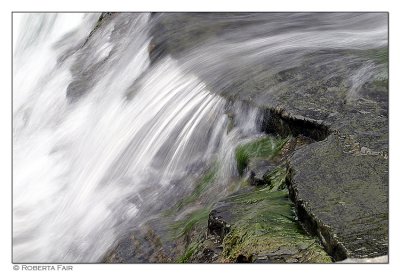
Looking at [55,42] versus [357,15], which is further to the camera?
[55,42]

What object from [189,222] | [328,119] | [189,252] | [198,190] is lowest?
[189,252]

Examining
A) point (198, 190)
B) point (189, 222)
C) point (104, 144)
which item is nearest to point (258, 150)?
point (198, 190)

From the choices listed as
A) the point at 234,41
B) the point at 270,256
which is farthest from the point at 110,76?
the point at 270,256

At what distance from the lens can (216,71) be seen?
743 cm

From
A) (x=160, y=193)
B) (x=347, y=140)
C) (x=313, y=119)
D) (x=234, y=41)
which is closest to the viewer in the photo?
(x=347, y=140)

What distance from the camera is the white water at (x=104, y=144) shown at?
644 cm

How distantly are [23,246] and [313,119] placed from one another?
9.68ft

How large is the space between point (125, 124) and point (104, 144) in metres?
0.30

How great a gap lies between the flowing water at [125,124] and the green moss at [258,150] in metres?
0.10

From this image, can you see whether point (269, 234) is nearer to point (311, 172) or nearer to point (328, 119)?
point (311, 172)

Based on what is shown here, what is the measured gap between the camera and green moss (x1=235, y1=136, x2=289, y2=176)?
5.93 metres

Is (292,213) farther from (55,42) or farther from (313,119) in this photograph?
(55,42)

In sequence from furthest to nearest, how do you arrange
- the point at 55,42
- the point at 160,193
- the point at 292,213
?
1. the point at 55,42
2. the point at 160,193
3. the point at 292,213

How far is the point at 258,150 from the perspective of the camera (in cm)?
600
